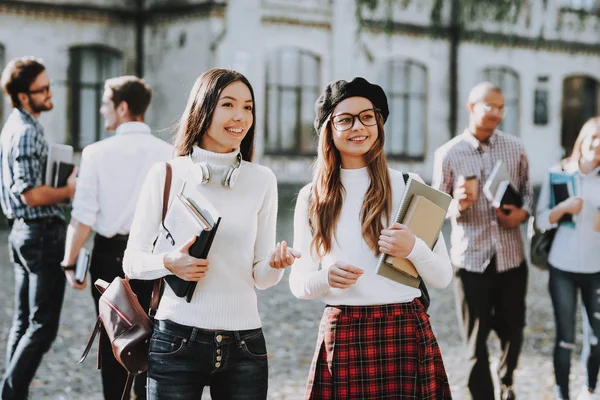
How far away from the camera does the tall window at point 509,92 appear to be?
22.6m

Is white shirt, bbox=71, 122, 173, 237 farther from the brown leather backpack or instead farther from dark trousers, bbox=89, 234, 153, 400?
the brown leather backpack

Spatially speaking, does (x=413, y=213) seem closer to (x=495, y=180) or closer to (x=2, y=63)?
(x=495, y=180)

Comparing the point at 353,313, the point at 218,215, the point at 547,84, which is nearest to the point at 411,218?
the point at 353,313

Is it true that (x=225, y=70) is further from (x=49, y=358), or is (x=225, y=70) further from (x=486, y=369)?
(x=49, y=358)

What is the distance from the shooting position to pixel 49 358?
6.69 m

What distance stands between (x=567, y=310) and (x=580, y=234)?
450mm

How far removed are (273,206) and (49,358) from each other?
3.94 metres

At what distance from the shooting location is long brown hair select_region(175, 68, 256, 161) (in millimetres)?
3248

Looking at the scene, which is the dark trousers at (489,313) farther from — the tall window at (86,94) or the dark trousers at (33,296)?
the tall window at (86,94)

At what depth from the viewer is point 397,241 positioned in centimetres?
325

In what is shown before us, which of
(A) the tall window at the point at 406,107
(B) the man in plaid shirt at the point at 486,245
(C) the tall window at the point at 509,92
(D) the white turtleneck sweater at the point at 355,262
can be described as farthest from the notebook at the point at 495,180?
(C) the tall window at the point at 509,92

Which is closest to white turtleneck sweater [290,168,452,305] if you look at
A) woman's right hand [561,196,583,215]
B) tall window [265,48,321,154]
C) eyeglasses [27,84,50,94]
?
woman's right hand [561,196,583,215]

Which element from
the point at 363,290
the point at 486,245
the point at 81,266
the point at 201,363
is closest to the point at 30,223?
the point at 81,266

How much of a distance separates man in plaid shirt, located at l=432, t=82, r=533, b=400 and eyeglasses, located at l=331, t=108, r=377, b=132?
176cm
